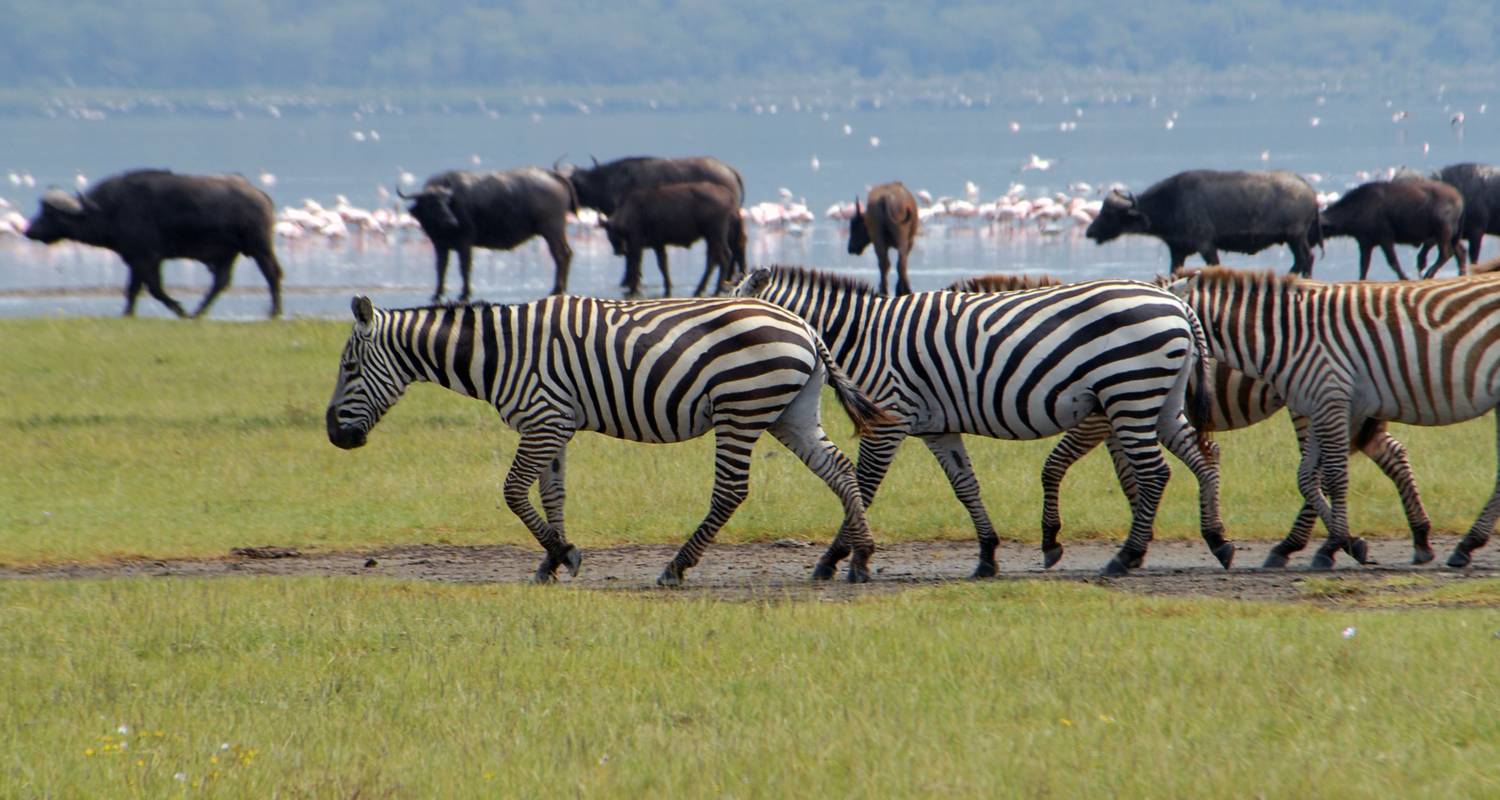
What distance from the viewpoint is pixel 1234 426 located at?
1172 cm

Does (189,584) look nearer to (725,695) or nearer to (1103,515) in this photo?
(725,695)

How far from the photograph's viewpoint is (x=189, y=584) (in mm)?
9789

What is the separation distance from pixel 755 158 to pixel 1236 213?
190 feet

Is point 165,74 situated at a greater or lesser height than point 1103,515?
greater

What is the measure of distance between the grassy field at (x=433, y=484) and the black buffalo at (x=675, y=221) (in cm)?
1101

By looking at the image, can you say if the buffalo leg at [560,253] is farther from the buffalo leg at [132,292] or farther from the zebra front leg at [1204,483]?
the zebra front leg at [1204,483]

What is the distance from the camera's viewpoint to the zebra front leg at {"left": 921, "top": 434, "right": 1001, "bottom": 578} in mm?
10625

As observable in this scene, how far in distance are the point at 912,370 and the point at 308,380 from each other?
823 cm

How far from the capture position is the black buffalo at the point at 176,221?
24656 millimetres

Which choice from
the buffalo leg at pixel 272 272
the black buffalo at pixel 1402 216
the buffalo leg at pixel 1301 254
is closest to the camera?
the buffalo leg at pixel 272 272

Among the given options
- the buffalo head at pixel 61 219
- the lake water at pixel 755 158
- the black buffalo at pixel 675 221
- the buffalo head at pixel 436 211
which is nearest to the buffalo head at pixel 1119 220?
the lake water at pixel 755 158

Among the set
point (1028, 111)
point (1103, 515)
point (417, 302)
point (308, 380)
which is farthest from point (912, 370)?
point (1028, 111)

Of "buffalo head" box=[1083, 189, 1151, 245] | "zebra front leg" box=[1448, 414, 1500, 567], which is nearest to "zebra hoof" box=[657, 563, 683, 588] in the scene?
"zebra front leg" box=[1448, 414, 1500, 567]

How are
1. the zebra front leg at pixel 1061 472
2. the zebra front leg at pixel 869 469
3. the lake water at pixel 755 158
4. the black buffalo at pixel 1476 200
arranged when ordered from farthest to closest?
the lake water at pixel 755 158 < the black buffalo at pixel 1476 200 < the zebra front leg at pixel 1061 472 < the zebra front leg at pixel 869 469
